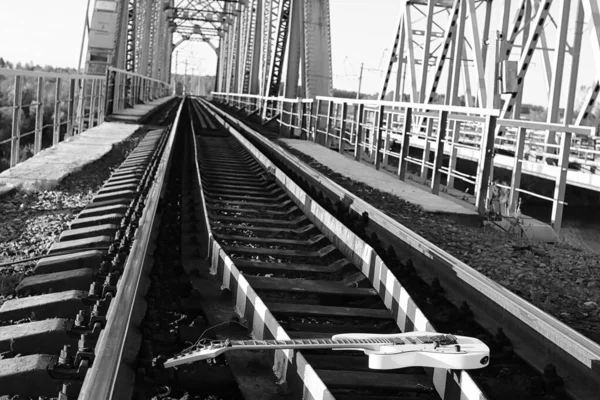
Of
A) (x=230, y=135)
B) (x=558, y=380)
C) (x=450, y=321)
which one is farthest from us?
(x=230, y=135)

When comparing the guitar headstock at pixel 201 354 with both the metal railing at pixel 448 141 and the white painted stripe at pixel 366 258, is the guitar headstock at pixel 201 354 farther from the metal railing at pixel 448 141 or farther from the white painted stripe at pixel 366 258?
the metal railing at pixel 448 141

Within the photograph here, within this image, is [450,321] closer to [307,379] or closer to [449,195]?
[307,379]

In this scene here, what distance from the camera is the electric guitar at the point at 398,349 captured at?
263 centimetres

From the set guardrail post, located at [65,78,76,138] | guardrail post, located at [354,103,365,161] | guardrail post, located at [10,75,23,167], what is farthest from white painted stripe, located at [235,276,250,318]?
guardrail post, located at [354,103,365,161]

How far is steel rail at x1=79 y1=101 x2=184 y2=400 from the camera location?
2.36 m

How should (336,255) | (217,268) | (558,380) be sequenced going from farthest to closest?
(336,255) < (217,268) < (558,380)

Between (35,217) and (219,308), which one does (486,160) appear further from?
(219,308)

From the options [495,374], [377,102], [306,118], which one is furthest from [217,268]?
[306,118]

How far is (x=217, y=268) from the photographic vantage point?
4.73m

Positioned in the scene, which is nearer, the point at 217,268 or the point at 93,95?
the point at 217,268

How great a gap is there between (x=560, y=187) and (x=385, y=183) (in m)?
2.17

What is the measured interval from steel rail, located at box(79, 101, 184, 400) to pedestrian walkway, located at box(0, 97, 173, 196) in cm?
345

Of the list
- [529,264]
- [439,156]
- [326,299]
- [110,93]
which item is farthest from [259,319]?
[110,93]

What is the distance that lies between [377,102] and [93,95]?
6.36 meters
